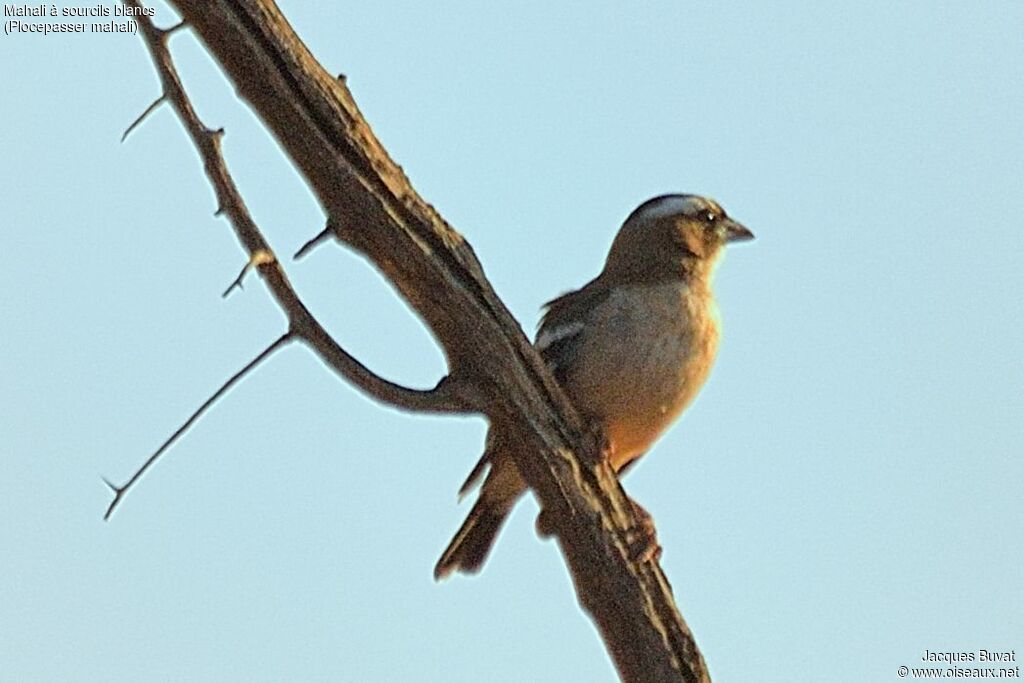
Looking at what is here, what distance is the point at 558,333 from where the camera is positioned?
264 inches

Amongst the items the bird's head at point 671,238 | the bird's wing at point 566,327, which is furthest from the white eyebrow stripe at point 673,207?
the bird's wing at point 566,327

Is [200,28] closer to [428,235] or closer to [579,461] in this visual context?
[428,235]

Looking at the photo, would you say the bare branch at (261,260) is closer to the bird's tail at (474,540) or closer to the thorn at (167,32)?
the thorn at (167,32)

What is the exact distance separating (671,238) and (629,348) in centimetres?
105

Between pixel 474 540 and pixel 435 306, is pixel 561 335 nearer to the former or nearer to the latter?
pixel 474 540

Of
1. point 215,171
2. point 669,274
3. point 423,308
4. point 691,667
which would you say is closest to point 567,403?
point 423,308

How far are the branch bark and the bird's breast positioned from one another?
120cm

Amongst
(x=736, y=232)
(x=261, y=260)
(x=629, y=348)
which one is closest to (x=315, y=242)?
(x=261, y=260)

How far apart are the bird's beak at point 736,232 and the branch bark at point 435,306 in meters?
2.83

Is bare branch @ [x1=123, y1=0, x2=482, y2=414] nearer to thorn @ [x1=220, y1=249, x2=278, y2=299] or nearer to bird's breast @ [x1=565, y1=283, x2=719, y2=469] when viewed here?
thorn @ [x1=220, y1=249, x2=278, y2=299]

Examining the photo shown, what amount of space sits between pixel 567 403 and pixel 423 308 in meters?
0.60

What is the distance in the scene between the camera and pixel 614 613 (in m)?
5.12

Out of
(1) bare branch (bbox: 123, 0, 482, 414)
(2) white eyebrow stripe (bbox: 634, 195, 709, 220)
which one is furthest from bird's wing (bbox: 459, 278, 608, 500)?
(1) bare branch (bbox: 123, 0, 482, 414)

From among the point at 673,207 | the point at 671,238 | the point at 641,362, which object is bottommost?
the point at 641,362
